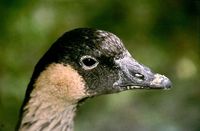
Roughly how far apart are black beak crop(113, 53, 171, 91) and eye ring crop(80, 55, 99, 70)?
0.14 meters

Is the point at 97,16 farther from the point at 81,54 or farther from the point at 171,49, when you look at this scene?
the point at 81,54

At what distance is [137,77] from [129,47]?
3560 millimetres

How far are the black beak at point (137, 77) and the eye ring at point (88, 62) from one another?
138mm

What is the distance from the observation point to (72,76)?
607 centimetres

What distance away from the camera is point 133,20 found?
941 centimetres

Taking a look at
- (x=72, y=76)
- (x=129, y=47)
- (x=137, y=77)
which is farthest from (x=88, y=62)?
(x=129, y=47)

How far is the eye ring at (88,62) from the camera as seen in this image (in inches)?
237

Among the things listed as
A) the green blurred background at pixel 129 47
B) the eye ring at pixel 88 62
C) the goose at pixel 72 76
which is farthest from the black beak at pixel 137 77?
the green blurred background at pixel 129 47

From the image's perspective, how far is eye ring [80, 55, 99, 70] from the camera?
6016 mm

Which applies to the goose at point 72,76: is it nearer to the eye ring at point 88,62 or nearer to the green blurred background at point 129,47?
the eye ring at point 88,62

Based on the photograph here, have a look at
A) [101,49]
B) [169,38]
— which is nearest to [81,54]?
[101,49]

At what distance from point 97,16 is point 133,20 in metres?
0.38

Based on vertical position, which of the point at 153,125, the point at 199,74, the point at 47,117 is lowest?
the point at 47,117

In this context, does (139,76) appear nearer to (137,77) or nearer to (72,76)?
(137,77)
